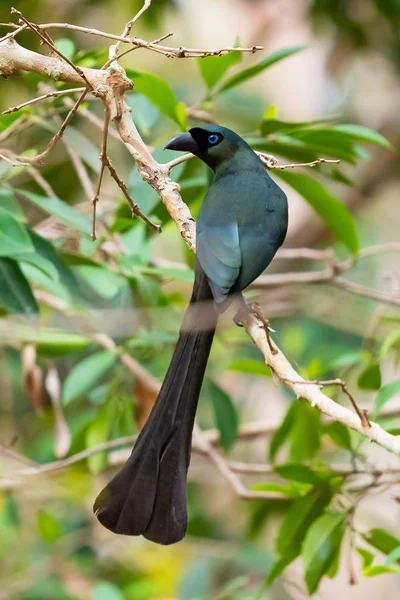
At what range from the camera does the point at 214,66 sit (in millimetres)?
2547

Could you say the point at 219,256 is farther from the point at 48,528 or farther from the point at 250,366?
the point at 48,528

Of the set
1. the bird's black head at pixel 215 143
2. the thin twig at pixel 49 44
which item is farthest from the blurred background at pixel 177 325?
the thin twig at pixel 49 44

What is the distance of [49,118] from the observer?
2.64 meters

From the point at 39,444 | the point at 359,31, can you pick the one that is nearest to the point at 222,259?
the point at 39,444

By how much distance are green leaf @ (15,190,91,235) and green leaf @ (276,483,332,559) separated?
903mm

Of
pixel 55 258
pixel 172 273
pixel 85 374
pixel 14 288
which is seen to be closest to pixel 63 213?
pixel 55 258

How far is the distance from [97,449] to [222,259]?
42.4 inches

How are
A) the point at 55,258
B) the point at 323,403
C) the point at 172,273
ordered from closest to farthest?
the point at 323,403 < the point at 55,258 < the point at 172,273

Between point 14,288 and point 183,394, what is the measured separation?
0.70 metres

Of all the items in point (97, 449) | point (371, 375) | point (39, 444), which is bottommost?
point (39, 444)

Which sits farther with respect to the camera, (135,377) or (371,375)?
(135,377)

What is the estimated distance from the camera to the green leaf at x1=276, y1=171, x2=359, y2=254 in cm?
261

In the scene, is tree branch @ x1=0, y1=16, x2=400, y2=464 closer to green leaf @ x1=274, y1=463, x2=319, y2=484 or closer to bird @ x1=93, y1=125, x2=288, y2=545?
bird @ x1=93, y1=125, x2=288, y2=545

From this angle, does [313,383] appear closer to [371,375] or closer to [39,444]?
[371,375]
